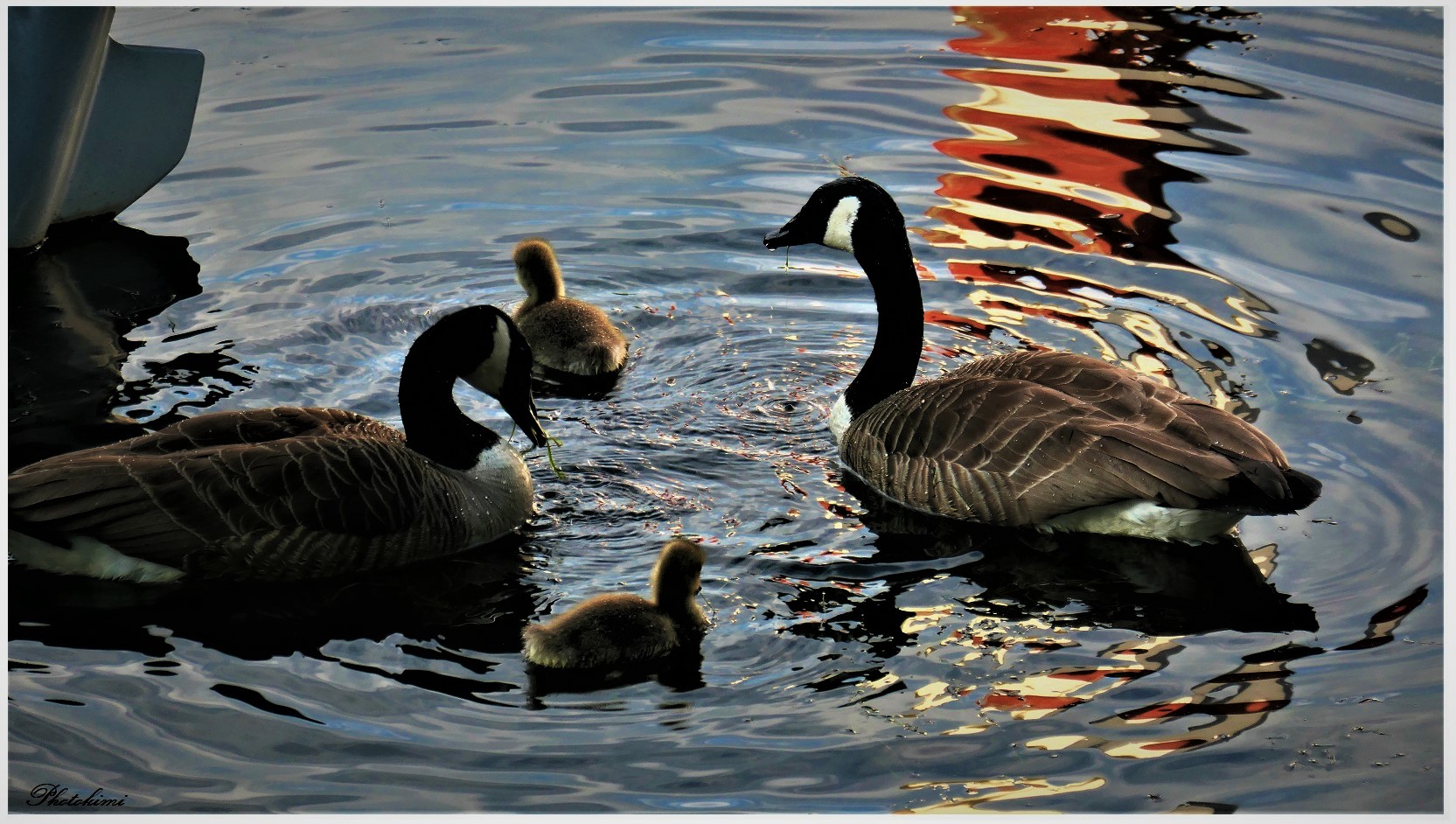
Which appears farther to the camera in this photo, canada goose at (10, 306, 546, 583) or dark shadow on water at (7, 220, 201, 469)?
dark shadow on water at (7, 220, 201, 469)

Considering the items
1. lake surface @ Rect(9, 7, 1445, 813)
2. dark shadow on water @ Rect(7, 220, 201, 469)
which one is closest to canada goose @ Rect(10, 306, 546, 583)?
lake surface @ Rect(9, 7, 1445, 813)

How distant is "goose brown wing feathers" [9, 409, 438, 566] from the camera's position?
763 cm

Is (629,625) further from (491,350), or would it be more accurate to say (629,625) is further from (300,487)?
(491,350)

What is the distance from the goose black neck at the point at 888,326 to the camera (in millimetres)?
9586

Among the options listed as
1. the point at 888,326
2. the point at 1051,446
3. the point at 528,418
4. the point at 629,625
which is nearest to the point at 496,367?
the point at 528,418

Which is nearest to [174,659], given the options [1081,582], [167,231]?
[1081,582]

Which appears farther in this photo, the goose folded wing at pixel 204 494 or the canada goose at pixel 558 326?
the canada goose at pixel 558 326

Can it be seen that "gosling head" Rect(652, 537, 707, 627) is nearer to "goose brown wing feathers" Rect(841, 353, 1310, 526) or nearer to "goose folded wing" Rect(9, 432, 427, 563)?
"goose folded wing" Rect(9, 432, 427, 563)

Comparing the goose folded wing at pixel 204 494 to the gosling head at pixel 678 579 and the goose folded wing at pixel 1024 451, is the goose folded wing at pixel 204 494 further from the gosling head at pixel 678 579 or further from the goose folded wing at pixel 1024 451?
the goose folded wing at pixel 1024 451

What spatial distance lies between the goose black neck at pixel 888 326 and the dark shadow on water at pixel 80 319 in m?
4.20

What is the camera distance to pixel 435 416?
8.59 metres

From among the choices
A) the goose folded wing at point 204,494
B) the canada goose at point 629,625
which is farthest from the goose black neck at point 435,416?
the canada goose at point 629,625

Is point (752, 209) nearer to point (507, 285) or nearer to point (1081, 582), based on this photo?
point (507, 285)

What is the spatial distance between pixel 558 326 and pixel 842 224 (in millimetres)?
2104
